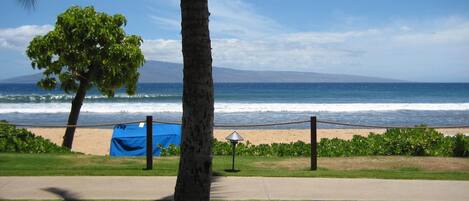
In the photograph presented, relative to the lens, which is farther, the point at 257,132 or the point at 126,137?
the point at 257,132

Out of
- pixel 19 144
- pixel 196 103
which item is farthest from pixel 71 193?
pixel 19 144

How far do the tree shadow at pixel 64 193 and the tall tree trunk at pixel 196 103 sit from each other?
251 cm

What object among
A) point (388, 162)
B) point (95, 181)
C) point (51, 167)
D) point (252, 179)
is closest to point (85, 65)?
point (51, 167)

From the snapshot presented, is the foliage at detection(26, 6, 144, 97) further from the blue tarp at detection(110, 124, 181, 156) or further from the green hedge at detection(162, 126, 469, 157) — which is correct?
the green hedge at detection(162, 126, 469, 157)

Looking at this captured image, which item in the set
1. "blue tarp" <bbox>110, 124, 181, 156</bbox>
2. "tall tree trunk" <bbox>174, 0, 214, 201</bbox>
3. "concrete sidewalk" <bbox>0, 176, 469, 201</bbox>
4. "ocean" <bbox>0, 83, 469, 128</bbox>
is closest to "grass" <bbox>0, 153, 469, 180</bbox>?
"concrete sidewalk" <bbox>0, 176, 469, 201</bbox>

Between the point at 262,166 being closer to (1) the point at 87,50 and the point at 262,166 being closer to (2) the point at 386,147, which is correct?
(2) the point at 386,147

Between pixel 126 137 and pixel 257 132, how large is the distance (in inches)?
399

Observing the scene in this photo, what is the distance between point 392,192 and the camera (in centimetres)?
771

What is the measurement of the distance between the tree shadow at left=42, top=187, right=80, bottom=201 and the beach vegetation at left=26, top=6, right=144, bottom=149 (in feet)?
17.5

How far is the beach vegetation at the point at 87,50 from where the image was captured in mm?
13070

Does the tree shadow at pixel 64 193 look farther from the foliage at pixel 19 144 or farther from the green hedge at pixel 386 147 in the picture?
the foliage at pixel 19 144

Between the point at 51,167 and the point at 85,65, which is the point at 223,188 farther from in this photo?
the point at 85,65

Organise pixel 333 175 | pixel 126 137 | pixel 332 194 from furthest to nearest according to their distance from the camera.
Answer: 1. pixel 126 137
2. pixel 333 175
3. pixel 332 194

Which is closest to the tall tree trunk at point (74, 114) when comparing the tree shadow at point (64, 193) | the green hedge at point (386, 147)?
the green hedge at point (386, 147)
